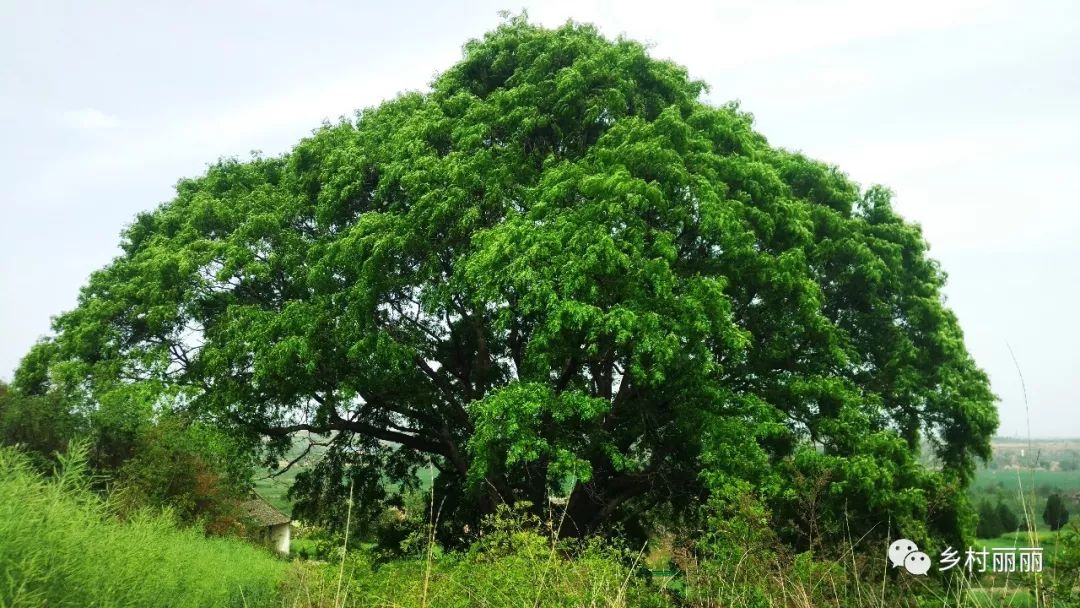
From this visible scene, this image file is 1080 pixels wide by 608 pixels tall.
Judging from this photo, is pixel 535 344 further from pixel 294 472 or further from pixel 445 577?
pixel 294 472

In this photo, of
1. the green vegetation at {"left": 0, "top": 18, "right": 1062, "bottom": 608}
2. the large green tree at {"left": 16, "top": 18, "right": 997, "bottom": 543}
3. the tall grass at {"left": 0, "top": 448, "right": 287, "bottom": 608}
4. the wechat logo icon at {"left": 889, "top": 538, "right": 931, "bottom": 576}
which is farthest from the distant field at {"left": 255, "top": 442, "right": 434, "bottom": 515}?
the wechat logo icon at {"left": 889, "top": 538, "right": 931, "bottom": 576}

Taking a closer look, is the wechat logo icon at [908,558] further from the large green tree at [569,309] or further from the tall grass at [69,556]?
the tall grass at [69,556]

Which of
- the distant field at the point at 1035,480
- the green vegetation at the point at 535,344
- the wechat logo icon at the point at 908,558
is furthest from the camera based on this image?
the green vegetation at the point at 535,344

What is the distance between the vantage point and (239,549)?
14852 mm

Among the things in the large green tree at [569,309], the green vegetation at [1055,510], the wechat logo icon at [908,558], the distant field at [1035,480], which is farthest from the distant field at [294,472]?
the green vegetation at [1055,510]

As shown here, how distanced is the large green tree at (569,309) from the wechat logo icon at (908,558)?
1.96 meters

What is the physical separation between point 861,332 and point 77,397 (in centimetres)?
1553

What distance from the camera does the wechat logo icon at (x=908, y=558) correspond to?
6199mm

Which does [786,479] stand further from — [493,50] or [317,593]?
[493,50]

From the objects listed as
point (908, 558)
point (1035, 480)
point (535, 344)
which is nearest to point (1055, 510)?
point (1035, 480)

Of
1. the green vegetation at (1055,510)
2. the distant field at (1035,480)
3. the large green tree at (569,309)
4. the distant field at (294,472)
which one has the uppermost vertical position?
the large green tree at (569,309)

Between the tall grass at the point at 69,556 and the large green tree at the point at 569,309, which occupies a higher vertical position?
the large green tree at the point at 569,309

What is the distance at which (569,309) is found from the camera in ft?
35.0

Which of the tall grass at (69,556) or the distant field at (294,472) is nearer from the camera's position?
the tall grass at (69,556)
